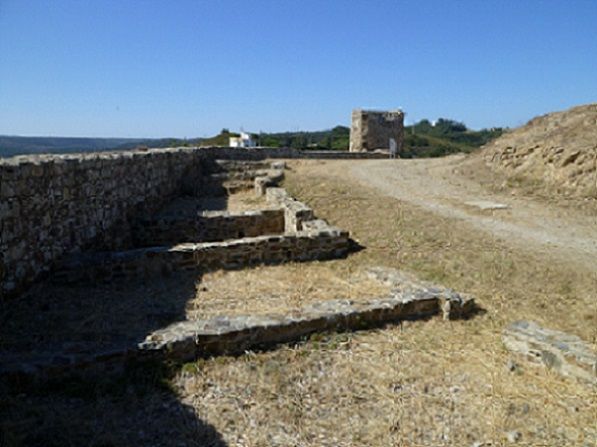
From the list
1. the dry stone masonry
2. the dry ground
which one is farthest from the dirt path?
the dry stone masonry

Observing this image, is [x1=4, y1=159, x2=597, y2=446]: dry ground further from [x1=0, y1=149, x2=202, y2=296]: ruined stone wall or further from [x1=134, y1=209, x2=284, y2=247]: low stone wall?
[x1=134, y1=209, x2=284, y2=247]: low stone wall

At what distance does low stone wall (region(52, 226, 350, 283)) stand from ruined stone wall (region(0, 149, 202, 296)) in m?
0.49

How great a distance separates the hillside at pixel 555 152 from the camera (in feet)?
40.1

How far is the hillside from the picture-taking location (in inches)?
482

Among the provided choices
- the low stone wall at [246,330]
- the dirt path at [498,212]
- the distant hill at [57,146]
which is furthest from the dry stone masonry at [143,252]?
the dirt path at [498,212]

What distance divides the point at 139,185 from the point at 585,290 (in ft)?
29.4

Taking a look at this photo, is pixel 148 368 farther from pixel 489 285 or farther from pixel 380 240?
pixel 380 240

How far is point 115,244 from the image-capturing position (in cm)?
927

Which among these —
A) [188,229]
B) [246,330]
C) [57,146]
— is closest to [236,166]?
[188,229]

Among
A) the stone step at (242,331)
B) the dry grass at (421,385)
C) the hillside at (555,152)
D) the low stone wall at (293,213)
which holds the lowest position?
the dry grass at (421,385)

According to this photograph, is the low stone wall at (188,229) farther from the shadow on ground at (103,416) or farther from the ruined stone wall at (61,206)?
the shadow on ground at (103,416)

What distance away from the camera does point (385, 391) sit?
4230 mm

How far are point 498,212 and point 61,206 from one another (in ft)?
28.3

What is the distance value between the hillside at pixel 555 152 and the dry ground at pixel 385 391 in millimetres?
5707
